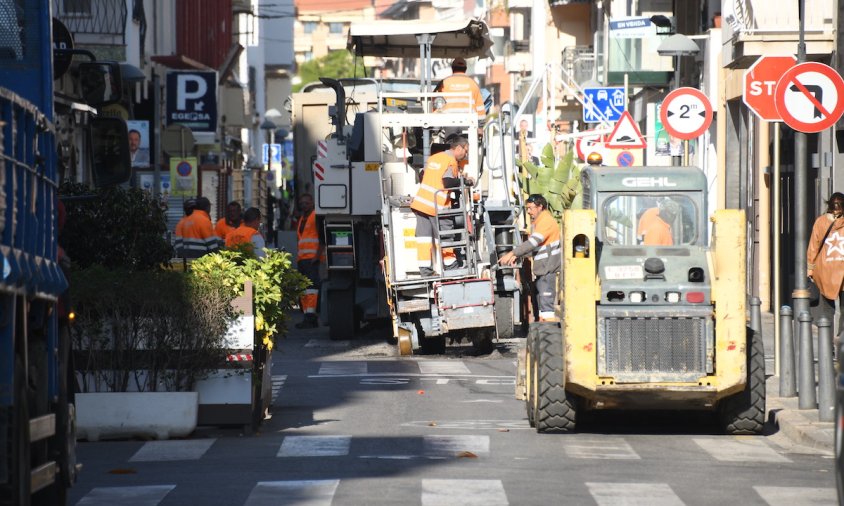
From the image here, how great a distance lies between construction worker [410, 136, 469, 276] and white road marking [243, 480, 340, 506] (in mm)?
9329

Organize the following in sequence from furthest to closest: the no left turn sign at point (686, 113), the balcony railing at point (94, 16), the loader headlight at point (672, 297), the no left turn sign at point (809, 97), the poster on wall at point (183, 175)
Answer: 1. the poster on wall at point (183, 175)
2. the balcony railing at point (94, 16)
3. the no left turn sign at point (686, 113)
4. the no left turn sign at point (809, 97)
5. the loader headlight at point (672, 297)

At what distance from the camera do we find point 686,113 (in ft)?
74.4

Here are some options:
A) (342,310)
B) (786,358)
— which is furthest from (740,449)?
(342,310)

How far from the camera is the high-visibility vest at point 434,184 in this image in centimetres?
1969

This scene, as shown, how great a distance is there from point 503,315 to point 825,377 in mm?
7330

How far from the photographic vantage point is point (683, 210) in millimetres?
13383

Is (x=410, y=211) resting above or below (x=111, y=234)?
above

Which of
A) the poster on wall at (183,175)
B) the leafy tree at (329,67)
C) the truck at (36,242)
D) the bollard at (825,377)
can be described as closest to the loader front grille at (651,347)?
the bollard at (825,377)

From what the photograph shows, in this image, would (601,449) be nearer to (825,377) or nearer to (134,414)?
(825,377)

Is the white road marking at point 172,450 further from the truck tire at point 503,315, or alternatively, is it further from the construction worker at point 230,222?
the construction worker at point 230,222

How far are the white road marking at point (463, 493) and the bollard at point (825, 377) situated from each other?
3.68 meters

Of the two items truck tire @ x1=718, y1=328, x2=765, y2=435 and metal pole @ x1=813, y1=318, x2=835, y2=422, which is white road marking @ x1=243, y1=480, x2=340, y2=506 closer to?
truck tire @ x1=718, y1=328, x2=765, y2=435

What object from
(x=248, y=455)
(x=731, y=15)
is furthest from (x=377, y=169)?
(x=248, y=455)

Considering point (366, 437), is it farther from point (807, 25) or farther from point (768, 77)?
point (807, 25)
